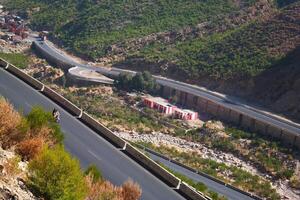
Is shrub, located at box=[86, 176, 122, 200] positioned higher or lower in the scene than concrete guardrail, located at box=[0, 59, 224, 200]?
higher

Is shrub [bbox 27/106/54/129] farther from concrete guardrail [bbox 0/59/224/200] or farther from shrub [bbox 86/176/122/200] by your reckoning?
concrete guardrail [bbox 0/59/224/200]

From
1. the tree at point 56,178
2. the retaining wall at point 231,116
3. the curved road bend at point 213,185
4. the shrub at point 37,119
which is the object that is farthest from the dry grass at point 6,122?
the retaining wall at point 231,116

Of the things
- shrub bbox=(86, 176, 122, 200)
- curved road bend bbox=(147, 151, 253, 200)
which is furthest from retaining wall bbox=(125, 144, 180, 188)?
curved road bend bbox=(147, 151, 253, 200)

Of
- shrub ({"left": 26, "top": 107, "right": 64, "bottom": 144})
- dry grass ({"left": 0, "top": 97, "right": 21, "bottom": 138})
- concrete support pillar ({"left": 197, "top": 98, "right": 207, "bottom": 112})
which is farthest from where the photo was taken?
concrete support pillar ({"left": 197, "top": 98, "right": 207, "bottom": 112})

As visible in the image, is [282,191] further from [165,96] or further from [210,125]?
[165,96]

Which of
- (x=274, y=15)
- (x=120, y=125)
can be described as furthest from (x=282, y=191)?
(x=274, y=15)

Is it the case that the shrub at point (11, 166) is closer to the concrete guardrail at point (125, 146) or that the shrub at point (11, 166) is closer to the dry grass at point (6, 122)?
the dry grass at point (6, 122)
